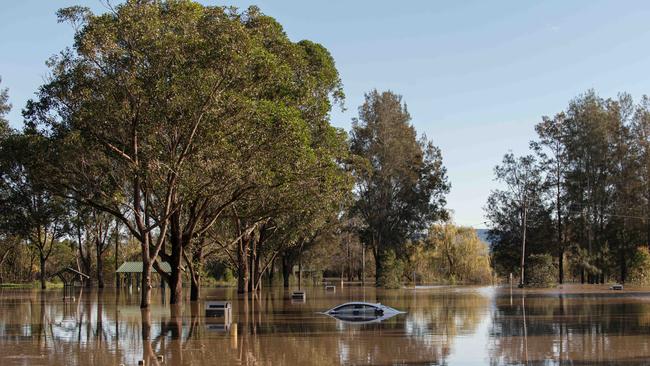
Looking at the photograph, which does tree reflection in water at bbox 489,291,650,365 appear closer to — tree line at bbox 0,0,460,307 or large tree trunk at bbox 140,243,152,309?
tree line at bbox 0,0,460,307

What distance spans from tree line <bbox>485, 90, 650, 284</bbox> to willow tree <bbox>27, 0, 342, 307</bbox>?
45828 millimetres

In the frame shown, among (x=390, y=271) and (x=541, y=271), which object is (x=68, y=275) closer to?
(x=390, y=271)

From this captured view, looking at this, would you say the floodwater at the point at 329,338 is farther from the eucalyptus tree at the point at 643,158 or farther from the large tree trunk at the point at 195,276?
the eucalyptus tree at the point at 643,158

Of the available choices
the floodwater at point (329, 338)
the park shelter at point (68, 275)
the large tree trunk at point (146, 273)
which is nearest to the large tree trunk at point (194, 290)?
the large tree trunk at point (146, 273)

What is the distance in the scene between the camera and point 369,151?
76.8m

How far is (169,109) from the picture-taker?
3394cm

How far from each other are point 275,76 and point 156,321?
547 inches

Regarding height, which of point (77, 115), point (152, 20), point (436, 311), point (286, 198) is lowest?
point (436, 311)

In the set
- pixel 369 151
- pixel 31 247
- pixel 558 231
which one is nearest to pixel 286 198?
pixel 369 151

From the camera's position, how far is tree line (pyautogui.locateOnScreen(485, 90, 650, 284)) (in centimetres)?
7706

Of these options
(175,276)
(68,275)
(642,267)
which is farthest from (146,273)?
(68,275)

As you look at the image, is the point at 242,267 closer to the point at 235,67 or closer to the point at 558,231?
the point at 235,67

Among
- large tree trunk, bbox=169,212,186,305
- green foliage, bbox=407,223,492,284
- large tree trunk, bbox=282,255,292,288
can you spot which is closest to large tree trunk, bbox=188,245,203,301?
large tree trunk, bbox=169,212,186,305

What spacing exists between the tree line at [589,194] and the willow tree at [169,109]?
45.8 metres
